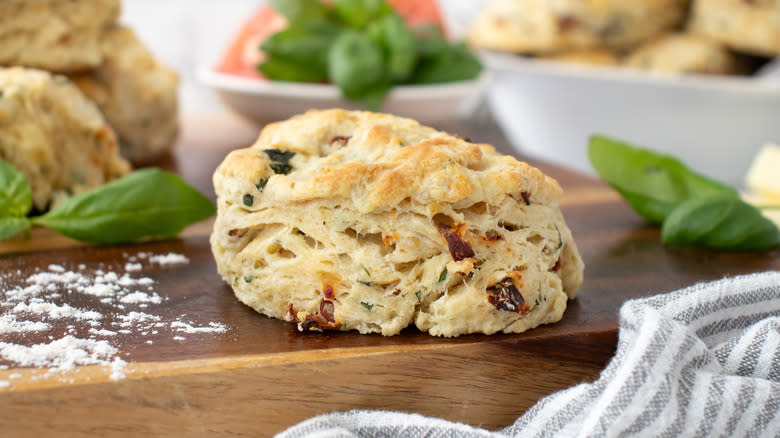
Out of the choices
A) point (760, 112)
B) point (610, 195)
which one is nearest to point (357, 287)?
point (610, 195)

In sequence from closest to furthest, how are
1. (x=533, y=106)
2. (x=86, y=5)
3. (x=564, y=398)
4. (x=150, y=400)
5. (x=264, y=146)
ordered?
(x=150, y=400)
(x=564, y=398)
(x=264, y=146)
(x=86, y=5)
(x=533, y=106)

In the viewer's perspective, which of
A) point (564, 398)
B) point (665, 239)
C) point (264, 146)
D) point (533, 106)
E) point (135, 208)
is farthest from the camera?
point (533, 106)

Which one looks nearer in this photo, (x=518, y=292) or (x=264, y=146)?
(x=518, y=292)

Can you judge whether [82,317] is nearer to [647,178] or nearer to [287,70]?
[647,178]

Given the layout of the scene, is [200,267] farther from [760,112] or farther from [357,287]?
[760,112]

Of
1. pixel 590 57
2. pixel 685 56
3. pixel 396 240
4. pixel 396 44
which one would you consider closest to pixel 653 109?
pixel 685 56

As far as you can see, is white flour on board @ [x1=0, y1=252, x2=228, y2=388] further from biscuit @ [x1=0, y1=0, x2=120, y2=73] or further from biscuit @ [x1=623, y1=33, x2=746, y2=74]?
biscuit @ [x1=623, y1=33, x2=746, y2=74]

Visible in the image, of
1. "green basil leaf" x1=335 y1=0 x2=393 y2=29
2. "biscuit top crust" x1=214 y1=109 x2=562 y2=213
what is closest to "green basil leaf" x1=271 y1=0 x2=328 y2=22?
"green basil leaf" x1=335 y1=0 x2=393 y2=29
